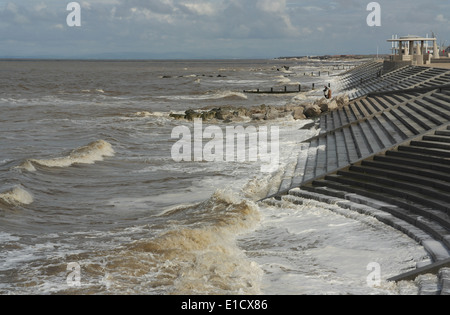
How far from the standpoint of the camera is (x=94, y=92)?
2717 inches

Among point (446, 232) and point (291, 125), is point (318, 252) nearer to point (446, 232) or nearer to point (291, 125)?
point (446, 232)

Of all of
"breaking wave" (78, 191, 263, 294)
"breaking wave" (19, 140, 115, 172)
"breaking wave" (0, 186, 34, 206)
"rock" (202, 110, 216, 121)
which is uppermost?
"rock" (202, 110, 216, 121)

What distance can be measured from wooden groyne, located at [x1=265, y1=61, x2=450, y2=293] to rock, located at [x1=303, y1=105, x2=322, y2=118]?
10.0m

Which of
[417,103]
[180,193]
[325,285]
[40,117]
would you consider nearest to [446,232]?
[325,285]

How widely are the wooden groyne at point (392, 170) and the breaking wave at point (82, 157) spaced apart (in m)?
8.92

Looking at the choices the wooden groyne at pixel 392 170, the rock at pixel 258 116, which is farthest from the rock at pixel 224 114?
the wooden groyne at pixel 392 170

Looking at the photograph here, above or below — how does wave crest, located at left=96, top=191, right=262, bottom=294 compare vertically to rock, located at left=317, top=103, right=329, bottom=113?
below

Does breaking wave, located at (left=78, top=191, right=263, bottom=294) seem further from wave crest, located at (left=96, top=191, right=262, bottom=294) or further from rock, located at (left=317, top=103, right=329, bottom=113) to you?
rock, located at (left=317, top=103, right=329, bottom=113)

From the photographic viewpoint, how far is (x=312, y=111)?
113 feet

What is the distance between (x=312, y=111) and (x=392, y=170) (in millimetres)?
19385

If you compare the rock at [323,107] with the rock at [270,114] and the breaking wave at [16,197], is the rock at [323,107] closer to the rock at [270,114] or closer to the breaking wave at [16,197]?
the rock at [270,114]

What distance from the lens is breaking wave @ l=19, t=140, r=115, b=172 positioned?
2245cm

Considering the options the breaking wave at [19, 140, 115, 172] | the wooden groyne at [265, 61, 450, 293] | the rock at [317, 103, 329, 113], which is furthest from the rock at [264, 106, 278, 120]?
the breaking wave at [19, 140, 115, 172]

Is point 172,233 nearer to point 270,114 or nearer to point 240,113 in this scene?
point 270,114
